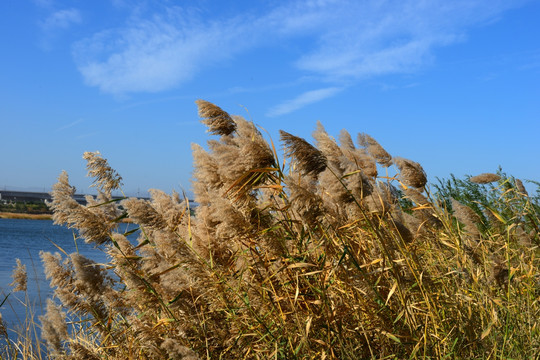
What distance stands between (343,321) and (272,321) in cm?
41

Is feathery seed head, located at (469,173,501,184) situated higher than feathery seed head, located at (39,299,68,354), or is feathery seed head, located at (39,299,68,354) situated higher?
feathery seed head, located at (469,173,501,184)

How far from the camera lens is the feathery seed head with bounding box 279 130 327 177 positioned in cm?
226

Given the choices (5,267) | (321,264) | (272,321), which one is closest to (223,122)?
(321,264)

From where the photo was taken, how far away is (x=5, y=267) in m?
17.7

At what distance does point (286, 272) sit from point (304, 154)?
2.82ft

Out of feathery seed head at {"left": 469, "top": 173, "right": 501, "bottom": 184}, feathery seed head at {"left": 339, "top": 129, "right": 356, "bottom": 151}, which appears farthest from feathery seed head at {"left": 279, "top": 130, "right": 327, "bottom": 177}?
feathery seed head at {"left": 469, "top": 173, "right": 501, "bottom": 184}

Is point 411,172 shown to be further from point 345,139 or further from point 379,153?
point 345,139

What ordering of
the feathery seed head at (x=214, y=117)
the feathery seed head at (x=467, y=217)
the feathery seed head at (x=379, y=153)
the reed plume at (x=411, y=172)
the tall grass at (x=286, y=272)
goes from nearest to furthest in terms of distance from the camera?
the tall grass at (x=286, y=272), the feathery seed head at (x=214, y=117), the reed plume at (x=411, y=172), the feathery seed head at (x=467, y=217), the feathery seed head at (x=379, y=153)

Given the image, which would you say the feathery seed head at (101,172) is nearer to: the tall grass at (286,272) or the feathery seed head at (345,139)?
the tall grass at (286,272)

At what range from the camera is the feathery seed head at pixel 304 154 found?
2.26 meters

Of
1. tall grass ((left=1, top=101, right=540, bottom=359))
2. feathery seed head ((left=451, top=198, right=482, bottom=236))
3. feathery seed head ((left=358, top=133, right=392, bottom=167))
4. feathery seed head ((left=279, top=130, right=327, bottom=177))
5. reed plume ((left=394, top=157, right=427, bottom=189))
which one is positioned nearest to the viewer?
feathery seed head ((left=279, top=130, right=327, bottom=177))

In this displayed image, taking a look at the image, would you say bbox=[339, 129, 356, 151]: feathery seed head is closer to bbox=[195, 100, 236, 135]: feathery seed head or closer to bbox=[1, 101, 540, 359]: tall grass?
bbox=[1, 101, 540, 359]: tall grass

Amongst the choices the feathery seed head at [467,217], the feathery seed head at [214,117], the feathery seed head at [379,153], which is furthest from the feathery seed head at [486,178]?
the feathery seed head at [214,117]

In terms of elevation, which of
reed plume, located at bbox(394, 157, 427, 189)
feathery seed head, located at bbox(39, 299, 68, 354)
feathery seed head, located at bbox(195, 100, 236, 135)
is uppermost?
feathery seed head, located at bbox(195, 100, 236, 135)
